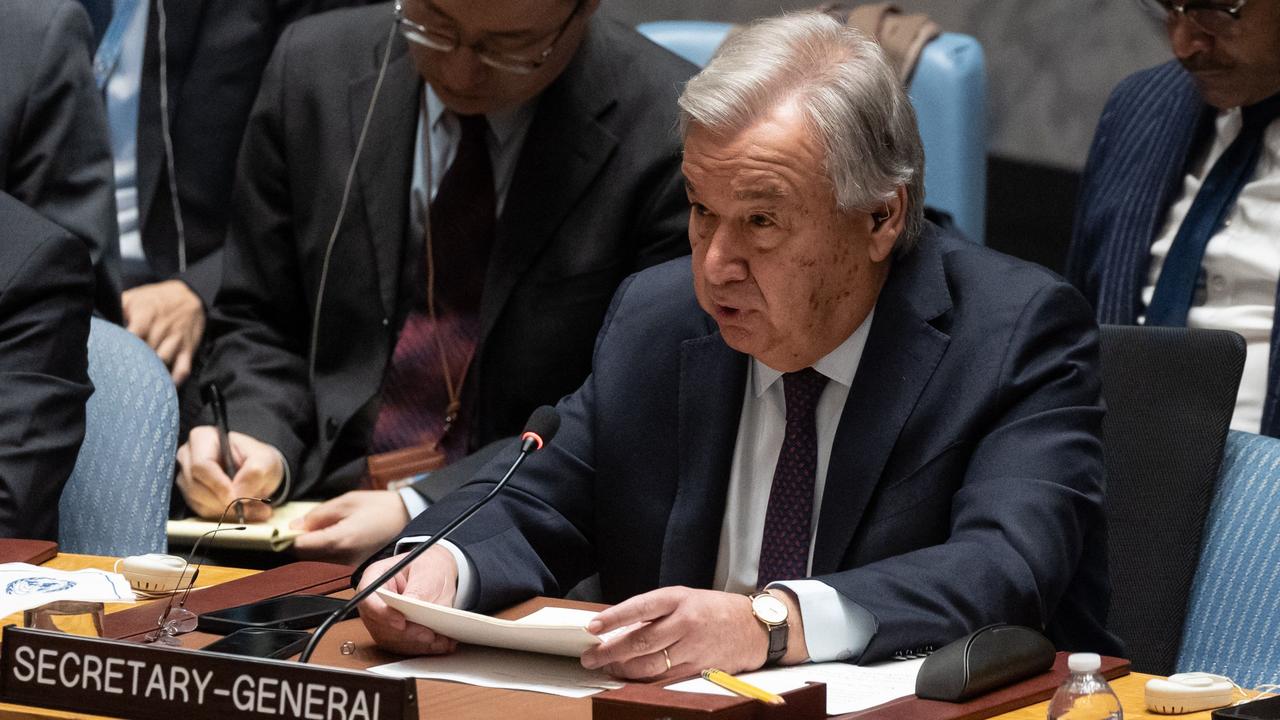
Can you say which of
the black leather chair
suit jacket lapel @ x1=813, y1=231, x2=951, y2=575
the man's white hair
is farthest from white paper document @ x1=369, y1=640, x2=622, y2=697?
the black leather chair

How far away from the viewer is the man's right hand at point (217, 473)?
2.94 metres

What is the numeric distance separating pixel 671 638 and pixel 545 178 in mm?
1534

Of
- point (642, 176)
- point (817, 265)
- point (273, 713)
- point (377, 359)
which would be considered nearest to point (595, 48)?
point (642, 176)

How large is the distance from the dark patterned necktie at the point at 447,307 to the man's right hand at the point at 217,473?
204 mm

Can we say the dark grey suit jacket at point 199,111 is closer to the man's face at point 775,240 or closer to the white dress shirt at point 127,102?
the white dress shirt at point 127,102

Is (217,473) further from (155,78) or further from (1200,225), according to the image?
(1200,225)

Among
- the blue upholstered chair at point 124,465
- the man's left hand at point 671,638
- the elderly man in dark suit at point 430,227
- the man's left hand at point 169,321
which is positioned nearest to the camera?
the man's left hand at point 671,638

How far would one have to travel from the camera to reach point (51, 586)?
208cm

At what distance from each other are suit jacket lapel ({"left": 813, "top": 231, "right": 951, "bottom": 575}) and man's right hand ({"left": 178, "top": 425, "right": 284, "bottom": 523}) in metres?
1.16

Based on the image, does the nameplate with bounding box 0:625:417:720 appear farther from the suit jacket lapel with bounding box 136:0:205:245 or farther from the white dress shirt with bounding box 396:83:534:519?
the suit jacket lapel with bounding box 136:0:205:245

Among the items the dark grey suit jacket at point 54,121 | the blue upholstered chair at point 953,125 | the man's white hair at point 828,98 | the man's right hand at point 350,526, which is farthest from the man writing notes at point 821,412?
the blue upholstered chair at point 953,125

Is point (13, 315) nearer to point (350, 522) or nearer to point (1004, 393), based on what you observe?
Result: point (350, 522)

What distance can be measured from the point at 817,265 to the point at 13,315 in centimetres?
124

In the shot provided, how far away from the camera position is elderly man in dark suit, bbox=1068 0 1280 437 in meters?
3.00
